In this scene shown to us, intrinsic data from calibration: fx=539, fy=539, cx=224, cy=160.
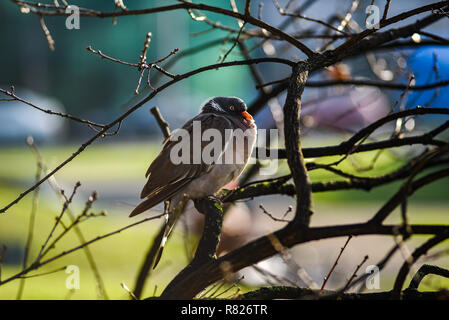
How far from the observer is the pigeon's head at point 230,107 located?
104 inches

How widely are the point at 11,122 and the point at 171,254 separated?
19.5m

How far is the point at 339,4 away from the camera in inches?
174

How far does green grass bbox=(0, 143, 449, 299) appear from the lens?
572cm

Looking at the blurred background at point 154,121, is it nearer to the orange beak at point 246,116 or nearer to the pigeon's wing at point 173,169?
the pigeon's wing at point 173,169

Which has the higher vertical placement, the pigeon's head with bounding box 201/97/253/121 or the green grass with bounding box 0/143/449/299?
the green grass with bounding box 0/143/449/299

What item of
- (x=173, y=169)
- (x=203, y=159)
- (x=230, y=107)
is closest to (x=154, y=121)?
(x=230, y=107)

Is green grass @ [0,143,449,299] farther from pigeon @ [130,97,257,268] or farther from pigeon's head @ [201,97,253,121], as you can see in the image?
pigeon's head @ [201,97,253,121]

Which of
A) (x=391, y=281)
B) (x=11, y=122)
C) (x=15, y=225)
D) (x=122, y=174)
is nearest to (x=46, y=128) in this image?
(x=11, y=122)

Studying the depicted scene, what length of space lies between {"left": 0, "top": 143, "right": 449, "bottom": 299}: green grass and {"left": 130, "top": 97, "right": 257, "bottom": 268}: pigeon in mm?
368

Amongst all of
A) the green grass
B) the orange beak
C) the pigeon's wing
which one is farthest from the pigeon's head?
the green grass

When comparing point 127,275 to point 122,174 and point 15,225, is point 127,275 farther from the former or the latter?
point 122,174

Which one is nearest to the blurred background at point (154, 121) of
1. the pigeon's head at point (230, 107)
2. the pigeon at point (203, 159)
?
the pigeon at point (203, 159)

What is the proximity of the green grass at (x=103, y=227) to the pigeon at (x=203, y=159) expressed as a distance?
1.21 feet

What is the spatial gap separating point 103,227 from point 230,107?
23.0 ft
